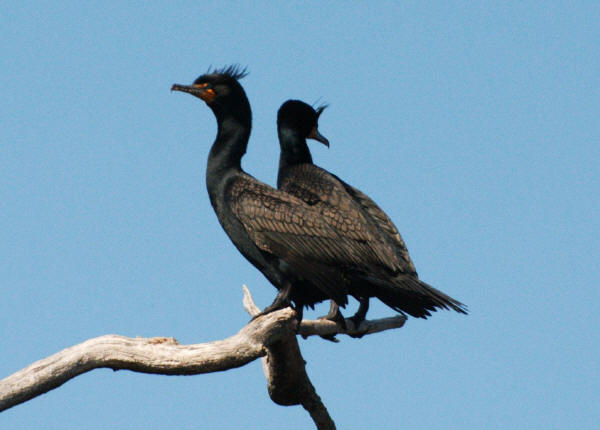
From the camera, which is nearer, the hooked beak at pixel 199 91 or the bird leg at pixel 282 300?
the bird leg at pixel 282 300

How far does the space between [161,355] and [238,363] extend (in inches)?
20.0

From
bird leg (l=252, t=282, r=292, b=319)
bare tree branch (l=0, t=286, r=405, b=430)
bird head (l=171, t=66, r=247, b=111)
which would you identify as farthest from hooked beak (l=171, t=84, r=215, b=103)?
bare tree branch (l=0, t=286, r=405, b=430)

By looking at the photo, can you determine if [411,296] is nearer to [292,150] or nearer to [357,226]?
[357,226]

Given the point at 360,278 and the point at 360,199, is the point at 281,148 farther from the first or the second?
the point at 360,278

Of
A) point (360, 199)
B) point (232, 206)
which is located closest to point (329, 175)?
point (360, 199)

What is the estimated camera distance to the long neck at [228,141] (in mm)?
8719

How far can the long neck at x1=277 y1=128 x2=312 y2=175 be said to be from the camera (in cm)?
930

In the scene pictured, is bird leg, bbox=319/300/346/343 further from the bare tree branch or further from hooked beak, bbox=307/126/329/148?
hooked beak, bbox=307/126/329/148

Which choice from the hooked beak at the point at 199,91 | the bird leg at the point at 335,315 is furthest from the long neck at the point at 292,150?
the bird leg at the point at 335,315

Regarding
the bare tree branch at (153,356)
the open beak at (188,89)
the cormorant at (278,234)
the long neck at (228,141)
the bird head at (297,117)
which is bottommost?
the bare tree branch at (153,356)

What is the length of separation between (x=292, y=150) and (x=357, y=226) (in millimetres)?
1210

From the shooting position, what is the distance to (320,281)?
8.02 m

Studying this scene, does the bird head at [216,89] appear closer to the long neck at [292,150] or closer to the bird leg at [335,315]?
the long neck at [292,150]

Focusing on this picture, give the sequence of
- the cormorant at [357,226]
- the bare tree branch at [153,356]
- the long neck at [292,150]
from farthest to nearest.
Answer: the long neck at [292,150] → the cormorant at [357,226] → the bare tree branch at [153,356]
